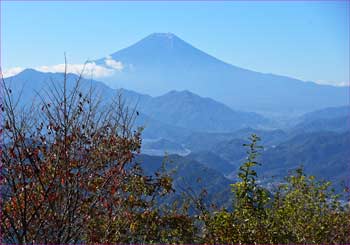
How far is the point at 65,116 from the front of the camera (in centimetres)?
514

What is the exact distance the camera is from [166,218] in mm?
6695

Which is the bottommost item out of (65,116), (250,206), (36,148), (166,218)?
(166,218)

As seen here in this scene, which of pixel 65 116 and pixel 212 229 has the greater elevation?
pixel 65 116

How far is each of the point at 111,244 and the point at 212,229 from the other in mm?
1201

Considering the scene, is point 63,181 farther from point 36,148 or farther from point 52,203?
point 36,148

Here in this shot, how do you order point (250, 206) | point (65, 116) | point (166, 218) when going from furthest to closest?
point (166, 218) → point (250, 206) → point (65, 116)

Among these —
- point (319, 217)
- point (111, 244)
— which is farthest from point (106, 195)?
point (319, 217)

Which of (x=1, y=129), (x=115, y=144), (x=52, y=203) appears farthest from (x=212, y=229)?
(x=1, y=129)

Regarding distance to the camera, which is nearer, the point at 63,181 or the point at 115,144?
the point at 63,181

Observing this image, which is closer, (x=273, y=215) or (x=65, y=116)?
(x=65, y=116)

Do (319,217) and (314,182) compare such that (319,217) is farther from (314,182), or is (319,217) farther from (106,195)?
(106,195)

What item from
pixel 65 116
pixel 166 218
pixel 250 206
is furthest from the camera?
pixel 166 218

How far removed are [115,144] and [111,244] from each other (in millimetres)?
1303

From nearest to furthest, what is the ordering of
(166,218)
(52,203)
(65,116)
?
(52,203) → (65,116) → (166,218)
